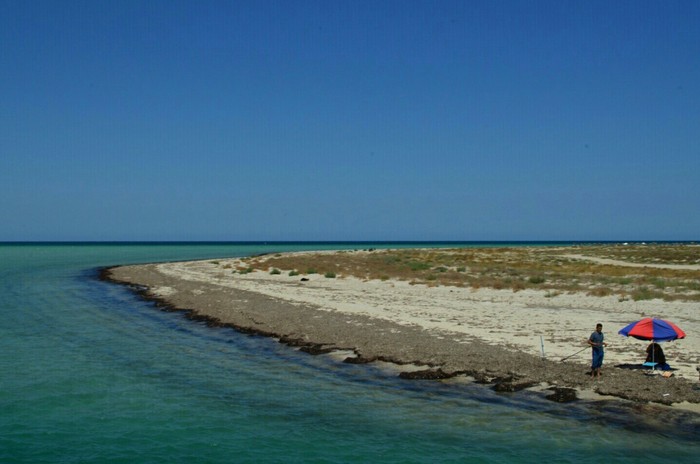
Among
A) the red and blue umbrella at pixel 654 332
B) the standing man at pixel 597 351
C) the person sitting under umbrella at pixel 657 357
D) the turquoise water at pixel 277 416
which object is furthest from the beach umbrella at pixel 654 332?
the turquoise water at pixel 277 416

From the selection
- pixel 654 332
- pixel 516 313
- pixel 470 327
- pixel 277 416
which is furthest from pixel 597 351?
pixel 516 313

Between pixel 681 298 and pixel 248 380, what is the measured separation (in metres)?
23.7

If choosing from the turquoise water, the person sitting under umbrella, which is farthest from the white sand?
the turquoise water

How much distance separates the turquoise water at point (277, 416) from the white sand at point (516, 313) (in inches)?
192

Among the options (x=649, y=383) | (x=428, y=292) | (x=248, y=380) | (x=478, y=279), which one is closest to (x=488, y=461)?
(x=649, y=383)

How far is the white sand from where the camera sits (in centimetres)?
2147

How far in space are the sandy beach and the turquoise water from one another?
4.80 feet

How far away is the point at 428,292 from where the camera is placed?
3966 cm

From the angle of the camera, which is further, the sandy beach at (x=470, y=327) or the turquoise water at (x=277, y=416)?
the sandy beach at (x=470, y=327)

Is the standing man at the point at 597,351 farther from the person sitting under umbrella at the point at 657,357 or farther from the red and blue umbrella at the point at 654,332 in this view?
the person sitting under umbrella at the point at 657,357

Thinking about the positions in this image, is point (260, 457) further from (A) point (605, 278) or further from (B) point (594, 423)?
(A) point (605, 278)

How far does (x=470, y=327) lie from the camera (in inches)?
1035

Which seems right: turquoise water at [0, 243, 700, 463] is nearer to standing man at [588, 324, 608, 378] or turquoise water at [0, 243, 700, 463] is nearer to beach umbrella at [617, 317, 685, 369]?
standing man at [588, 324, 608, 378]

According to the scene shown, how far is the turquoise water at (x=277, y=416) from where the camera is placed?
1352 cm
